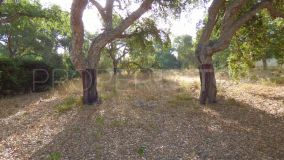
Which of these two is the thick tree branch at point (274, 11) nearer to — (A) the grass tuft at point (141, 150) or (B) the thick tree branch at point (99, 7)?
(B) the thick tree branch at point (99, 7)

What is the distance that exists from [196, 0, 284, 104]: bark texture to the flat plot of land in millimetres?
754

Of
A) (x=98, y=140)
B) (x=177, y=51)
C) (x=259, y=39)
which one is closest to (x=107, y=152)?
(x=98, y=140)

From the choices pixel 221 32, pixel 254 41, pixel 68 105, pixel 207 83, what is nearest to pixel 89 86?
pixel 68 105

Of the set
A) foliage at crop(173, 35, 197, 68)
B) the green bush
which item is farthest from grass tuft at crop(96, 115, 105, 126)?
foliage at crop(173, 35, 197, 68)

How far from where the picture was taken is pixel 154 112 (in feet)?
27.1

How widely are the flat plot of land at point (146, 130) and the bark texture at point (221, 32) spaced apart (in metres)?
0.75

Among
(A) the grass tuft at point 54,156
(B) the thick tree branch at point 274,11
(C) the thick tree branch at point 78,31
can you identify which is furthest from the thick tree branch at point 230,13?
(A) the grass tuft at point 54,156

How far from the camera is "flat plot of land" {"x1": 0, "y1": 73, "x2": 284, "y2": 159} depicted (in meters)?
5.40

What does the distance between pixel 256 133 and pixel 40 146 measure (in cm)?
496

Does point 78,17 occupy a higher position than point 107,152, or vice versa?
point 78,17

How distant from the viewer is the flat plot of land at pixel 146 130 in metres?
5.40

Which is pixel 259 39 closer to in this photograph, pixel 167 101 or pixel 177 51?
pixel 167 101

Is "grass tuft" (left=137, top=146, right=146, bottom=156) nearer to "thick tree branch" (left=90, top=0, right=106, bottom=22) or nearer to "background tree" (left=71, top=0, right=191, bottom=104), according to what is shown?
"background tree" (left=71, top=0, right=191, bottom=104)

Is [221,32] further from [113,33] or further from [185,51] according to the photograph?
[185,51]
